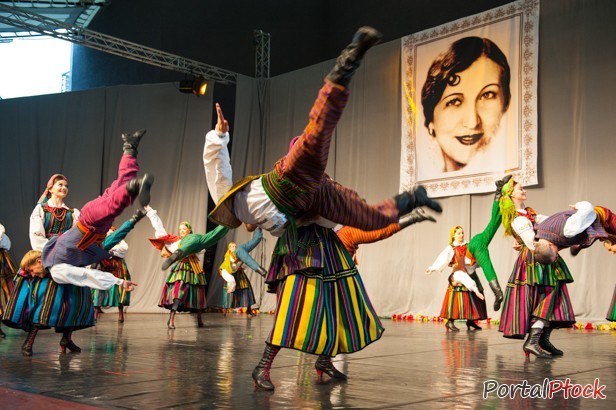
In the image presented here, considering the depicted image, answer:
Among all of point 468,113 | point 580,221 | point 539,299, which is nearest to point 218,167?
point 580,221

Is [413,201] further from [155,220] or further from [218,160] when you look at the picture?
[155,220]

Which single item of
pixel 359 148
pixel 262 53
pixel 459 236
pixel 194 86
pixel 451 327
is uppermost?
pixel 262 53

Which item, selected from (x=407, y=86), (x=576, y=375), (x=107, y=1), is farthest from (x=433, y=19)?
(x=576, y=375)

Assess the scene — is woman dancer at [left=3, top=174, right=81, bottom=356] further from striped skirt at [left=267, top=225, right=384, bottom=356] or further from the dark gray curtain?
the dark gray curtain

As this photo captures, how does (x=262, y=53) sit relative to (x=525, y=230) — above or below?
above

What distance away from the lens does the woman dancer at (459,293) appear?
282 inches

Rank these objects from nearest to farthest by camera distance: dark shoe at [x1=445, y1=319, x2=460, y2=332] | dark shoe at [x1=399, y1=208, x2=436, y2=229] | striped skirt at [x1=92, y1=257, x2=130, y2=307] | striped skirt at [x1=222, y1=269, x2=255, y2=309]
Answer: dark shoe at [x1=399, y1=208, x2=436, y2=229]
dark shoe at [x1=445, y1=319, x2=460, y2=332]
striped skirt at [x1=92, y1=257, x2=130, y2=307]
striped skirt at [x1=222, y1=269, x2=255, y2=309]

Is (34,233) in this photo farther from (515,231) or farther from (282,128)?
(282,128)

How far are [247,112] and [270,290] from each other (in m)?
8.75

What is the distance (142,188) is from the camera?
3301 mm

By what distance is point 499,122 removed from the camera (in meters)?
8.48

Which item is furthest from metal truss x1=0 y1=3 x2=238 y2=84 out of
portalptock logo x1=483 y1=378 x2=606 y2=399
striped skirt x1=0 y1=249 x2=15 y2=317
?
portalptock logo x1=483 y1=378 x2=606 y2=399

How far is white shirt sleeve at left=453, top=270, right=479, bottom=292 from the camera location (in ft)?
23.5

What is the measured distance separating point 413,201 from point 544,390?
955 mm
